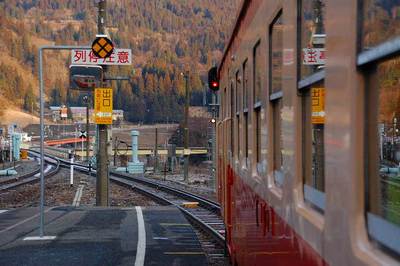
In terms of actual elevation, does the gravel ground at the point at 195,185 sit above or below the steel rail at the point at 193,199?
below

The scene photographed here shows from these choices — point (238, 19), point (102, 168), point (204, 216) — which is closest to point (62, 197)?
point (102, 168)

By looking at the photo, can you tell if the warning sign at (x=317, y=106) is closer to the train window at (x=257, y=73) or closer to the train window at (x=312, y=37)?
the train window at (x=312, y=37)

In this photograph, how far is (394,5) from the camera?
1.52 m

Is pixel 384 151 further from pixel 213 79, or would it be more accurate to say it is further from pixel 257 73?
pixel 213 79

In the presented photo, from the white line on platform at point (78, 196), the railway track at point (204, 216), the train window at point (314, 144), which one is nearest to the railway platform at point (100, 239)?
the railway track at point (204, 216)

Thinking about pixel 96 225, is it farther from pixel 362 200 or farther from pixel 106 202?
pixel 362 200

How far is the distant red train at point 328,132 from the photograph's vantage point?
164 centimetres

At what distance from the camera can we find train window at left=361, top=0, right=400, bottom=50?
152 cm

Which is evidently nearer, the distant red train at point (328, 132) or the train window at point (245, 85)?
the distant red train at point (328, 132)

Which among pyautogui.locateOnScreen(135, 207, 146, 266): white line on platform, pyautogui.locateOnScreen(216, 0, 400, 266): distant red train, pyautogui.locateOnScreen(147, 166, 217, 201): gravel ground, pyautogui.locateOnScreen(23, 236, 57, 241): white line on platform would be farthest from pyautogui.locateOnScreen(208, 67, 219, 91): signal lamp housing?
pyautogui.locateOnScreen(147, 166, 217, 201): gravel ground

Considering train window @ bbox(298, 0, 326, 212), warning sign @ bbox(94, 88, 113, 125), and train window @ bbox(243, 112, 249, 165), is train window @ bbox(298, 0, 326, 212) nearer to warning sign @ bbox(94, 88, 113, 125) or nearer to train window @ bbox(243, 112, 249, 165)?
train window @ bbox(243, 112, 249, 165)

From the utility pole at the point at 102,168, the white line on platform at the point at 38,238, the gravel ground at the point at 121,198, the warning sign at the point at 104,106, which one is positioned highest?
the warning sign at the point at 104,106

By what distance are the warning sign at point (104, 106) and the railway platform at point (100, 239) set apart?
4105mm

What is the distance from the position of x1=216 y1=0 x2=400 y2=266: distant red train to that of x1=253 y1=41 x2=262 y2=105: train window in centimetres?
2
